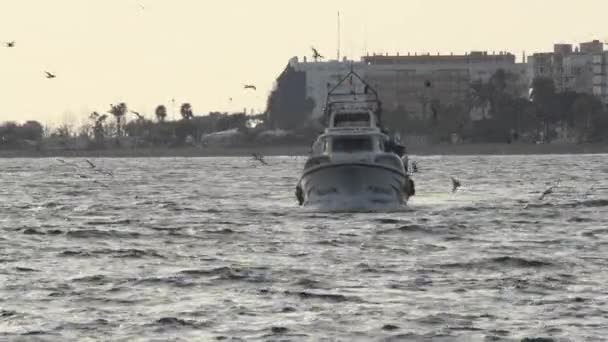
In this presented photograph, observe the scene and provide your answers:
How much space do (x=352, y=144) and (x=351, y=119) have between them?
7.13m

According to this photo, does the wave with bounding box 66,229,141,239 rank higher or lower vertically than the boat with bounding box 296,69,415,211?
lower

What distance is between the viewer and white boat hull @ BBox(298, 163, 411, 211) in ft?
250

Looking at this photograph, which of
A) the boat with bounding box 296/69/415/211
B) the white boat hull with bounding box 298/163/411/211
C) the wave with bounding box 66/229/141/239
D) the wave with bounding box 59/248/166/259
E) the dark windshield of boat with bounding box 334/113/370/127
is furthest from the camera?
the dark windshield of boat with bounding box 334/113/370/127

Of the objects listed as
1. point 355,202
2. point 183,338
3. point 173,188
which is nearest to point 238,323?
point 183,338

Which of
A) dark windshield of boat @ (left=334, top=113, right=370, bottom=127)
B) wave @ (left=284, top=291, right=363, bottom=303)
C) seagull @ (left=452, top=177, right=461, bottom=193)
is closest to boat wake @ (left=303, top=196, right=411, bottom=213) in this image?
dark windshield of boat @ (left=334, top=113, right=370, bottom=127)

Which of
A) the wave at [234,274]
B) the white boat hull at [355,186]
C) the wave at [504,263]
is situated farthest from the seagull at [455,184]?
the wave at [234,274]

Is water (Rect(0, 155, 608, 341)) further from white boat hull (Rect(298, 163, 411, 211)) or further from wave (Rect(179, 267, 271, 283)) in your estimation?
white boat hull (Rect(298, 163, 411, 211))

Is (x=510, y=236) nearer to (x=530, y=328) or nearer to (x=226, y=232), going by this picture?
(x=226, y=232)

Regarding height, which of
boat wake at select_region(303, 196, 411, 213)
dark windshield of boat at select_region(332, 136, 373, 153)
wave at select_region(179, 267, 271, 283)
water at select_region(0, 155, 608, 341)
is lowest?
water at select_region(0, 155, 608, 341)

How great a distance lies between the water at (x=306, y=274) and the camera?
127 ft

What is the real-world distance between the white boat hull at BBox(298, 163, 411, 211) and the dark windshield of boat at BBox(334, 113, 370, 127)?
5720 millimetres

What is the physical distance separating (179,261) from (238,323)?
1461 centimetres

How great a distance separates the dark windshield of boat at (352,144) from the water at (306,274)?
3.27 meters

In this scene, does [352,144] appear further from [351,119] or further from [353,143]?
[351,119]
